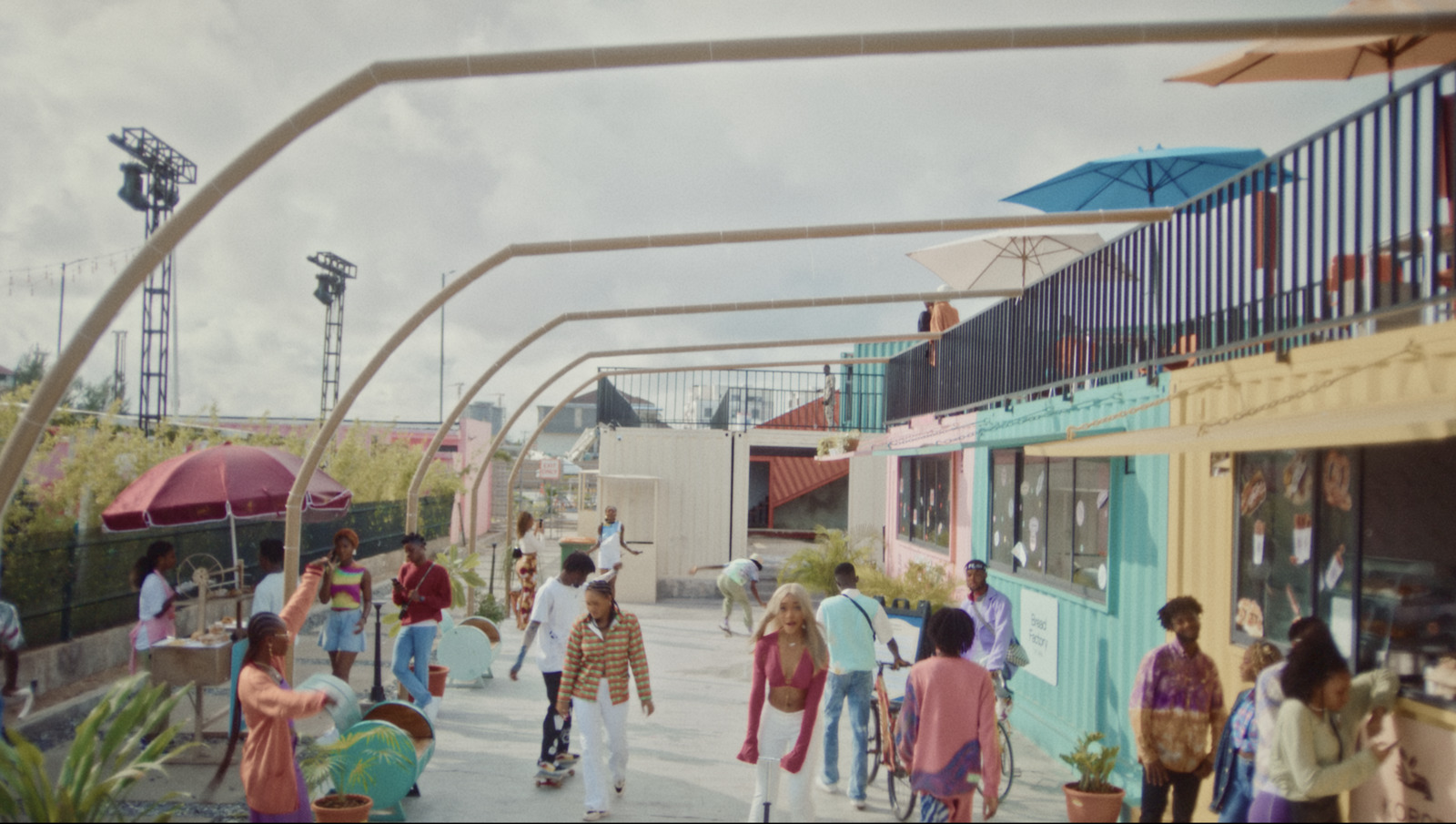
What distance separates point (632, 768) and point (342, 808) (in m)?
2.72

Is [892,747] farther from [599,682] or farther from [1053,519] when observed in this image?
[1053,519]

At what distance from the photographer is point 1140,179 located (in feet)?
36.8

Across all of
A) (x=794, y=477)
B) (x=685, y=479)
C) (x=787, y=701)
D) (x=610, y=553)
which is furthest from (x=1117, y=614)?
(x=794, y=477)

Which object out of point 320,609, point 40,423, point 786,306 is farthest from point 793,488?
point 40,423

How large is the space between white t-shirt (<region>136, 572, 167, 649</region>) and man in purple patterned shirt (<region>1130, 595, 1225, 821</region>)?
741 centimetres

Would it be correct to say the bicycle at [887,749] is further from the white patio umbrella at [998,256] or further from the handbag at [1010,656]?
the white patio umbrella at [998,256]

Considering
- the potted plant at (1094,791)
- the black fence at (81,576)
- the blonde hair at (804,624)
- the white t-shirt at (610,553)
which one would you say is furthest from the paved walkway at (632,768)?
the white t-shirt at (610,553)

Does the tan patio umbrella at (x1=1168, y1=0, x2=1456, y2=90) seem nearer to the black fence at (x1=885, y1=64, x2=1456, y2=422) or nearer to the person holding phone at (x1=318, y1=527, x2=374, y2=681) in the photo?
the black fence at (x1=885, y1=64, x2=1456, y2=422)

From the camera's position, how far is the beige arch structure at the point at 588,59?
4789 millimetres

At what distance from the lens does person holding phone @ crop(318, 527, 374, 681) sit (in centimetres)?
922

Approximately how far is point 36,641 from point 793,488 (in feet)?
68.5

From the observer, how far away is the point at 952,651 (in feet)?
17.6

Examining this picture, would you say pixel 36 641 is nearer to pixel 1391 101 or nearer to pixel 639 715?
pixel 639 715

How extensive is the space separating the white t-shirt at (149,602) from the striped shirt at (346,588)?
1.33 m
